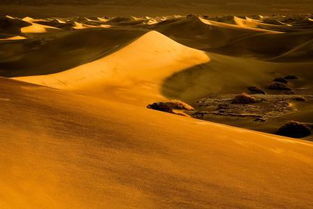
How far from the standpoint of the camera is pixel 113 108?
4.75 metres

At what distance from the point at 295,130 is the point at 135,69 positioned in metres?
7.46

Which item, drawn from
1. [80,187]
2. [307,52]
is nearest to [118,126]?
[80,187]

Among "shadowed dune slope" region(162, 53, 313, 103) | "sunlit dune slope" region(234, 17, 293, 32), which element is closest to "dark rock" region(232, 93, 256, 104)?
"shadowed dune slope" region(162, 53, 313, 103)

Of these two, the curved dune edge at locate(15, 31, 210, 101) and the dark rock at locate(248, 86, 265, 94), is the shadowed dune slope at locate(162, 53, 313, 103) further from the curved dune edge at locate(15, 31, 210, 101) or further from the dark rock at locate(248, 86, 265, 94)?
the curved dune edge at locate(15, 31, 210, 101)

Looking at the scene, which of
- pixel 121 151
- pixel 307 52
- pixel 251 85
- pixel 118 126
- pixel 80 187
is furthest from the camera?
pixel 307 52

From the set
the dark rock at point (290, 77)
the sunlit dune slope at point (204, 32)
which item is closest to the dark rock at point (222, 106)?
the dark rock at point (290, 77)

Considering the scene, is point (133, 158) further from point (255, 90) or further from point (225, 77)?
point (225, 77)

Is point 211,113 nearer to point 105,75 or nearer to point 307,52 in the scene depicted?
point 105,75

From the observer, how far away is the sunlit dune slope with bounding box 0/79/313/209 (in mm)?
2527

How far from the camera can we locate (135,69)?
14.6 metres

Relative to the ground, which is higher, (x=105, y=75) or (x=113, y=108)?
(x=113, y=108)

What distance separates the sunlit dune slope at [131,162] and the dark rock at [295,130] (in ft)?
11.3

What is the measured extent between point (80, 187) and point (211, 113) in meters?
7.84

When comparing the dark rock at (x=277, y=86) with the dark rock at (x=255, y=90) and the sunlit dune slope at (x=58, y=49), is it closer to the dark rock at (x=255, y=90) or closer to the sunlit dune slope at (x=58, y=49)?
the dark rock at (x=255, y=90)
